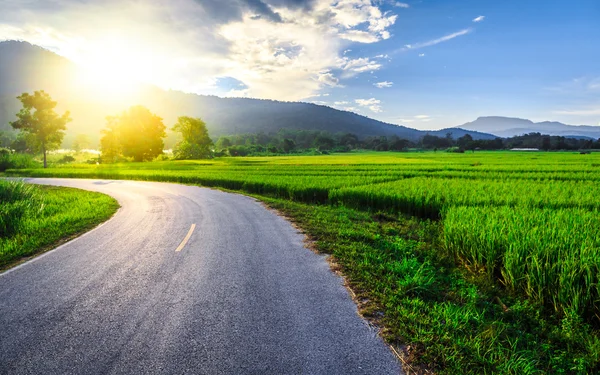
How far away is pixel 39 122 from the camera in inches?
1838

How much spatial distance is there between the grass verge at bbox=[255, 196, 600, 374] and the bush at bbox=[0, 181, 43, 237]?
10.3 metres

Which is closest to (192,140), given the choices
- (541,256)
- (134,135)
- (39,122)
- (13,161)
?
(134,135)

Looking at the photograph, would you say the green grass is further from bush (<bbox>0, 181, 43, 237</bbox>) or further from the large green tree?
the large green tree

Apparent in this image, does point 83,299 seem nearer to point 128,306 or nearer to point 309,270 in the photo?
Answer: point 128,306

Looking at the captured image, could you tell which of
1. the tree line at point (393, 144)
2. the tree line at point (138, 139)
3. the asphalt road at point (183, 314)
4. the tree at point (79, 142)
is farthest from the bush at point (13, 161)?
the tree at point (79, 142)

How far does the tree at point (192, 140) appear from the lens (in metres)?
75.4

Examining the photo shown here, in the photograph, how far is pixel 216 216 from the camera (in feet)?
Answer: 38.3

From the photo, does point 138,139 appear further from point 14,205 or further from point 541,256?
point 541,256

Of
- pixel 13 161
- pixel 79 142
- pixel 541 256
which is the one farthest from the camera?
pixel 79 142

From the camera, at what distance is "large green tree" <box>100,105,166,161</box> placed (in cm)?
6669

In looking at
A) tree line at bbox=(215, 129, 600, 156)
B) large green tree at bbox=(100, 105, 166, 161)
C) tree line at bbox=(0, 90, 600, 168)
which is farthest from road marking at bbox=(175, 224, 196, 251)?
tree line at bbox=(215, 129, 600, 156)

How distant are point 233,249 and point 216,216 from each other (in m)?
4.60

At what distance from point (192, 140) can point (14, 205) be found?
6916 centimetres

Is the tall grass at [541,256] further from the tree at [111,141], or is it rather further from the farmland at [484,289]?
the tree at [111,141]
